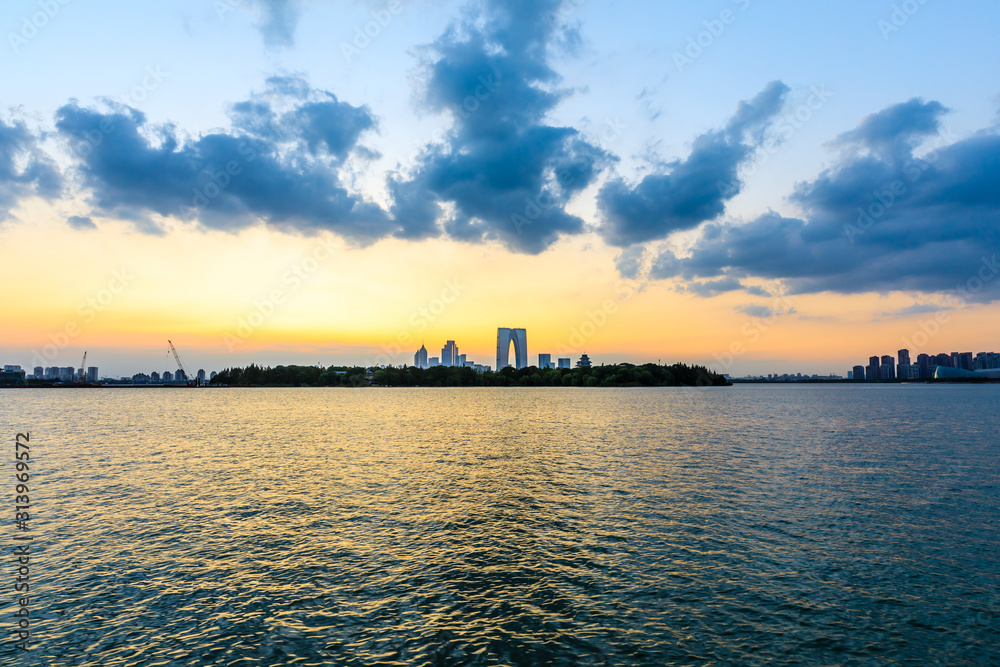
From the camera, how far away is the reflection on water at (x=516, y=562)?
18.9 meters

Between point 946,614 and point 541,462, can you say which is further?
point 541,462

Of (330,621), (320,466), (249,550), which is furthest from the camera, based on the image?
(320,466)

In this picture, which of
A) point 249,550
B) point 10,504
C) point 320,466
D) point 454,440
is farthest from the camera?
point 454,440

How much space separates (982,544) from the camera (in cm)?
3017

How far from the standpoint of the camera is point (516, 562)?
27312 millimetres

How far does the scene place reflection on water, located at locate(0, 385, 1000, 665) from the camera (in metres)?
18.9

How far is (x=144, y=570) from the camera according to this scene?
84.8 feet

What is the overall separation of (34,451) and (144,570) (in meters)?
62.8

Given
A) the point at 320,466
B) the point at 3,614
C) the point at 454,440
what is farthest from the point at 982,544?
the point at 454,440

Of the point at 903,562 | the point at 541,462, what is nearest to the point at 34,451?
the point at 541,462

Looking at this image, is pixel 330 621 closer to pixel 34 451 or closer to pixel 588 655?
pixel 588 655

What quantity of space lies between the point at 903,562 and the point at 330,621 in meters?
29.7

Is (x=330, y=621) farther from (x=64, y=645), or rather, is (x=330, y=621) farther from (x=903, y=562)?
(x=903, y=562)

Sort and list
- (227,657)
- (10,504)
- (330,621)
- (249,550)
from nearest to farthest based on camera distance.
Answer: (227,657) → (330,621) → (249,550) → (10,504)
